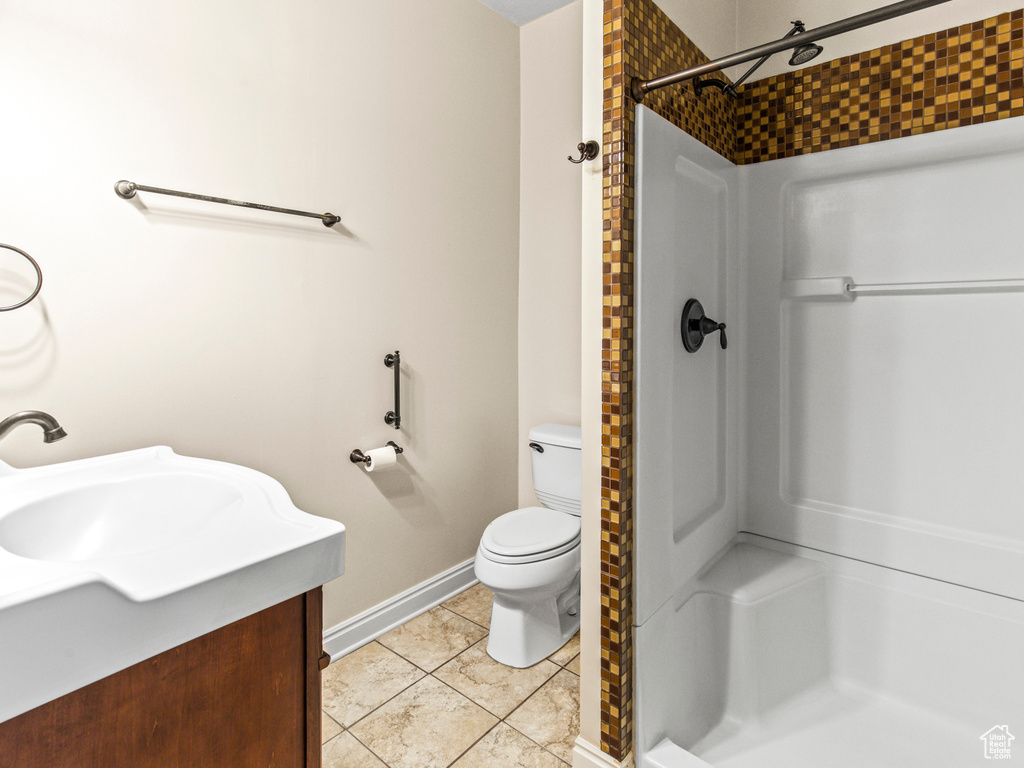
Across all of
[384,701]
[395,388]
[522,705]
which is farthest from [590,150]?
[384,701]

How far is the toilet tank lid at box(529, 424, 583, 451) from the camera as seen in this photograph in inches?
83.7

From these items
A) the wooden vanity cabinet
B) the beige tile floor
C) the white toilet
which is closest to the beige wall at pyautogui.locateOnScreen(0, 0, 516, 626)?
the beige tile floor

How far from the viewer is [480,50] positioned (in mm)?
2311

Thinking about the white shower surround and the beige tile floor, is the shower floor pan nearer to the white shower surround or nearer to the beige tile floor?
the white shower surround

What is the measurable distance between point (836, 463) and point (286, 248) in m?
1.85

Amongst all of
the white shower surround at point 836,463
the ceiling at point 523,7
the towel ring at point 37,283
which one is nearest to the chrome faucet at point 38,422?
the towel ring at point 37,283

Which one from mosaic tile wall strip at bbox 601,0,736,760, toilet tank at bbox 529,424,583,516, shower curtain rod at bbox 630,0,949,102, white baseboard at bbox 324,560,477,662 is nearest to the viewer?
shower curtain rod at bbox 630,0,949,102

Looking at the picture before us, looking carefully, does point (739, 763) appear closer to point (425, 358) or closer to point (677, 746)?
point (677, 746)

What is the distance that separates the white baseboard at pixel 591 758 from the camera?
1342 millimetres

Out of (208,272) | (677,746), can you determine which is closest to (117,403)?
(208,272)

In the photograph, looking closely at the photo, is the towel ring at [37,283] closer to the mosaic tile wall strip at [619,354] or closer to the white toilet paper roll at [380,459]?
the white toilet paper roll at [380,459]

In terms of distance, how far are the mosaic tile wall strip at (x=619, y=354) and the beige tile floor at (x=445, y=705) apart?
310mm

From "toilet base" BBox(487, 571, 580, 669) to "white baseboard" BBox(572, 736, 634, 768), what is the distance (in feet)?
1.50

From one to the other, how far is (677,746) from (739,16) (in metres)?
2.24
